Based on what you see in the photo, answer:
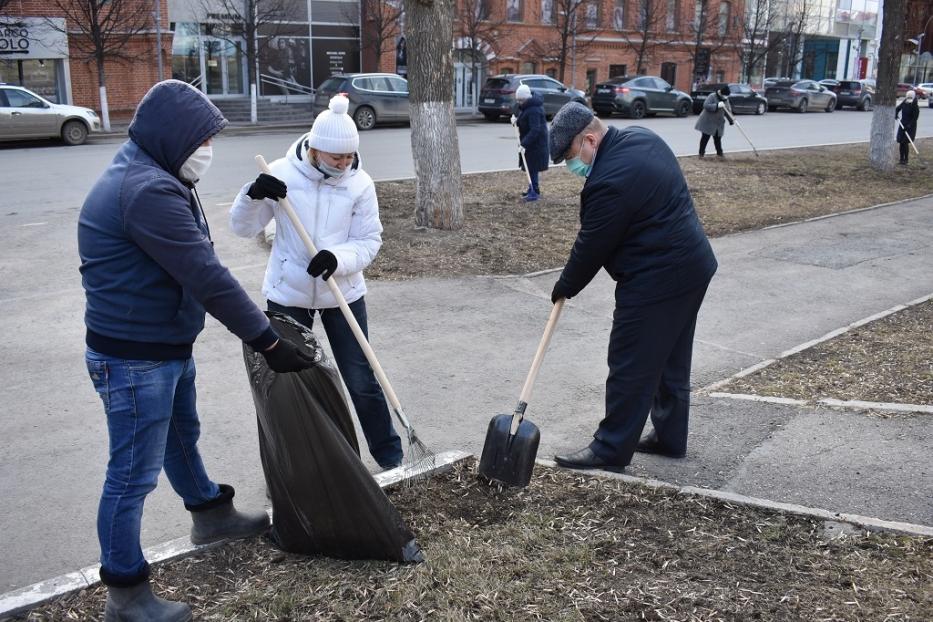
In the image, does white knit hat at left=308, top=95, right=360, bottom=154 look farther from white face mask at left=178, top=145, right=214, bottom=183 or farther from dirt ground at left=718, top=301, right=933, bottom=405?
dirt ground at left=718, top=301, right=933, bottom=405

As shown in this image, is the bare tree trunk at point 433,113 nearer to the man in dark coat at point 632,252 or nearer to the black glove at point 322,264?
the man in dark coat at point 632,252

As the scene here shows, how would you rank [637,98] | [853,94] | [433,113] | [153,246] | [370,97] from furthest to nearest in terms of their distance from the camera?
[853,94]
[637,98]
[370,97]
[433,113]
[153,246]

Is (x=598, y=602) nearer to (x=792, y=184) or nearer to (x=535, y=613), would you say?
(x=535, y=613)

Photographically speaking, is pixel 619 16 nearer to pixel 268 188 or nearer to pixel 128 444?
pixel 268 188

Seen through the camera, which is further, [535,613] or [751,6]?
[751,6]

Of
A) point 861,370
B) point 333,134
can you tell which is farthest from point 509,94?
point 333,134

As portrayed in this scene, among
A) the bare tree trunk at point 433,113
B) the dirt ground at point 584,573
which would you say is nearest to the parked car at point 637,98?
the bare tree trunk at point 433,113

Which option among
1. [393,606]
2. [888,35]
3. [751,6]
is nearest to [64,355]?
[393,606]

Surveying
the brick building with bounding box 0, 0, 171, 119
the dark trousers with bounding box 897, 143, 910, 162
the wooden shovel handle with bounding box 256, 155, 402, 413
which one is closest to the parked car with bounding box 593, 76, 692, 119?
the dark trousers with bounding box 897, 143, 910, 162

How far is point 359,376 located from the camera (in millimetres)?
4355

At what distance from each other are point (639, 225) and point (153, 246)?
2188 mm

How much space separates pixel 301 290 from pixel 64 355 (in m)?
3.02

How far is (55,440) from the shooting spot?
493 centimetres

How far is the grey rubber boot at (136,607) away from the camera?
9.91ft
